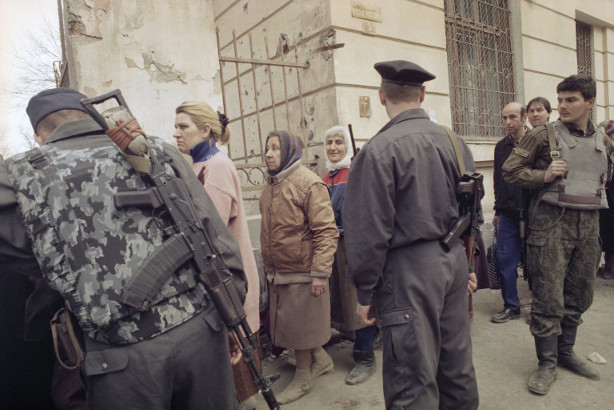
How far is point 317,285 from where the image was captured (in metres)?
2.72

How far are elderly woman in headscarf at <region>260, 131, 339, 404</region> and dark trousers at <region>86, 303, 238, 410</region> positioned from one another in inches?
53.6

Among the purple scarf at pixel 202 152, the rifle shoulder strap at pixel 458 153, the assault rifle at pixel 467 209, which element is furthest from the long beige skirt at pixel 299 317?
the rifle shoulder strap at pixel 458 153

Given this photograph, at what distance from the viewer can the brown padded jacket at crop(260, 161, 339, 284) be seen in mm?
2734

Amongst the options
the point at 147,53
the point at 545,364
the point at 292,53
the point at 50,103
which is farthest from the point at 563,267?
the point at 292,53

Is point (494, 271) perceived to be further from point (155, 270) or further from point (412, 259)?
point (155, 270)

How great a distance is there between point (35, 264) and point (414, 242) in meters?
1.46

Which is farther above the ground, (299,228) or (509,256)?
(299,228)

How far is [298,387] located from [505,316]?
2.16 metres

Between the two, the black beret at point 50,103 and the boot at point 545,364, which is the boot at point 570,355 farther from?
the black beret at point 50,103

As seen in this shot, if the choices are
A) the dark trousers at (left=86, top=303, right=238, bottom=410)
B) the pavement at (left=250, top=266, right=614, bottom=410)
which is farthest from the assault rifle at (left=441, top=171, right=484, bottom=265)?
the pavement at (left=250, top=266, right=614, bottom=410)

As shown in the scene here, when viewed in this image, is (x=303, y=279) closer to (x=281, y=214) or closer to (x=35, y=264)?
(x=281, y=214)

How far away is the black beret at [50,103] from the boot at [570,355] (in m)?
3.17

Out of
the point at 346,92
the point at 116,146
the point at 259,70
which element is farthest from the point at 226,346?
the point at 259,70

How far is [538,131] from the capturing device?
2832 mm
